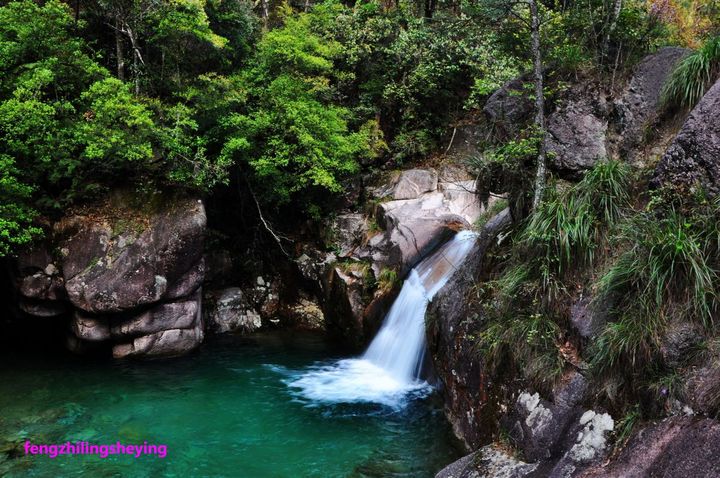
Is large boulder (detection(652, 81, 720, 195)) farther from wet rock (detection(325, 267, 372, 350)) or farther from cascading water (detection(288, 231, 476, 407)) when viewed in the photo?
wet rock (detection(325, 267, 372, 350))

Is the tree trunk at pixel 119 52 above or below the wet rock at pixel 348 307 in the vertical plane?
above

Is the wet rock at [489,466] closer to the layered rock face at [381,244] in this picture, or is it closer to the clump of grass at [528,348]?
the clump of grass at [528,348]

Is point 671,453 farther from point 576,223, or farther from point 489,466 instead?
point 576,223

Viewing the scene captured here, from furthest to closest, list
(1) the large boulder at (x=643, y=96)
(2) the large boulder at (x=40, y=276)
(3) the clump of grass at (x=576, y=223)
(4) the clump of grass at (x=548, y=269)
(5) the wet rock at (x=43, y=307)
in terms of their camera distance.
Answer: (5) the wet rock at (x=43, y=307) < (2) the large boulder at (x=40, y=276) < (1) the large boulder at (x=643, y=96) < (3) the clump of grass at (x=576, y=223) < (4) the clump of grass at (x=548, y=269)

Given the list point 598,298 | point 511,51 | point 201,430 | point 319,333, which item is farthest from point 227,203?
point 598,298

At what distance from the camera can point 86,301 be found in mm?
10766

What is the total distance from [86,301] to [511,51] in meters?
9.90

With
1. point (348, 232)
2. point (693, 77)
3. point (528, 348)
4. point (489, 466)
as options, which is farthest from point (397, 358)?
point (693, 77)

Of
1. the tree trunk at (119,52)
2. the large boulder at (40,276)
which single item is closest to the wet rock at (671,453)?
the large boulder at (40,276)

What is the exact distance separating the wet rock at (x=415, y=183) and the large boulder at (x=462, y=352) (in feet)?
16.4

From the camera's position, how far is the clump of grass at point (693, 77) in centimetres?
638

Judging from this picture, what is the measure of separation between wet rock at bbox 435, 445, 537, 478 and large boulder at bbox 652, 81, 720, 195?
137 inches

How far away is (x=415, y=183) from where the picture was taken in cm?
1392

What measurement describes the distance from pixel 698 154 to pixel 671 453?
10.5 ft
